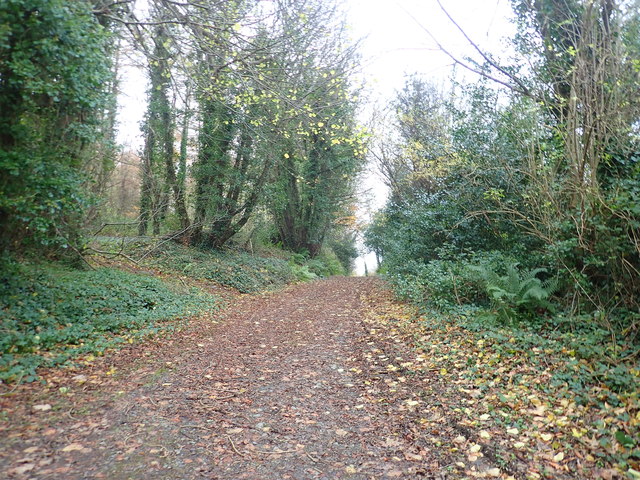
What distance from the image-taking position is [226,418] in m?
4.21

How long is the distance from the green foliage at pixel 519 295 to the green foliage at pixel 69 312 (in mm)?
6086

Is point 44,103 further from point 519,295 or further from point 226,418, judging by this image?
point 519,295

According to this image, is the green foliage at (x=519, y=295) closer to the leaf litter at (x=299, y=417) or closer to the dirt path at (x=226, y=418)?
the leaf litter at (x=299, y=417)

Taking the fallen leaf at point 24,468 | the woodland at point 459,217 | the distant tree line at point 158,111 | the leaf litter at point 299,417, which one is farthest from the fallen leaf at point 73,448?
the distant tree line at point 158,111

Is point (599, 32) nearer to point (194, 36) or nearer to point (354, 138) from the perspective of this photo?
point (354, 138)

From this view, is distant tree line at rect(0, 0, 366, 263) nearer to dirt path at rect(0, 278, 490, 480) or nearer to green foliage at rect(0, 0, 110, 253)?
green foliage at rect(0, 0, 110, 253)

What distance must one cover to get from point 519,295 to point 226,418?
5.51 m

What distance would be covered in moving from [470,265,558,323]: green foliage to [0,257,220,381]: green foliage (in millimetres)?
6086

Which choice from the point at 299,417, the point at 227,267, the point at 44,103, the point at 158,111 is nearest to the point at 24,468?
the point at 299,417

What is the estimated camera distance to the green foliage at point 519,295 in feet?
22.6

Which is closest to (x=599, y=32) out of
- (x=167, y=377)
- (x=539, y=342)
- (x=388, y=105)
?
(x=539, y=342)

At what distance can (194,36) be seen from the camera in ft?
25.7

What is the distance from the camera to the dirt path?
333cm

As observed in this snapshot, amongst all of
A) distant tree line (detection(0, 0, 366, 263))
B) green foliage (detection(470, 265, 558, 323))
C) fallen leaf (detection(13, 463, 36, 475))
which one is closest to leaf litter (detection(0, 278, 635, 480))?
fallen leaf (detection(13, 463, 36, 475))
